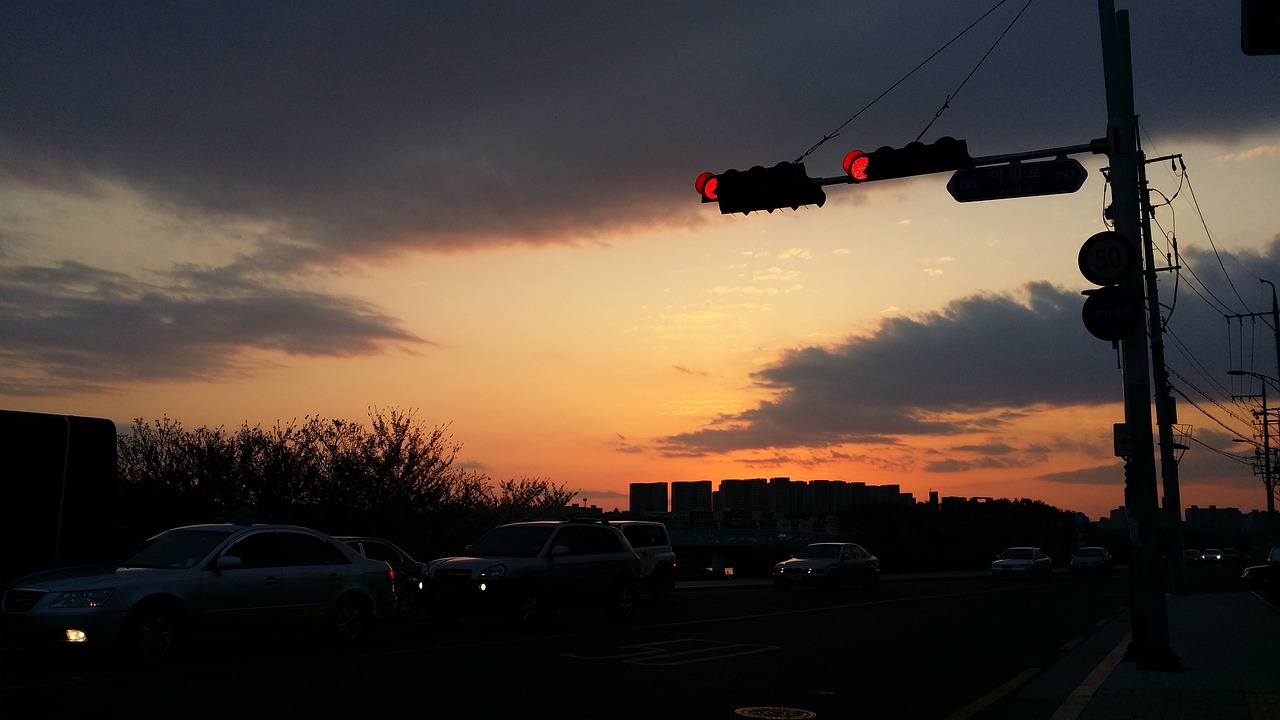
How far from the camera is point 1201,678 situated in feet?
38.5

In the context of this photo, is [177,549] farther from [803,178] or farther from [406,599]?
[803,178]

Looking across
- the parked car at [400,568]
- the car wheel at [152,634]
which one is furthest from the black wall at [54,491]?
the parked car at [400,568]

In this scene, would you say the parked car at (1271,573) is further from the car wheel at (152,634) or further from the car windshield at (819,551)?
the car wheel at (152,634)

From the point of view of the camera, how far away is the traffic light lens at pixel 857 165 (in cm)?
1347

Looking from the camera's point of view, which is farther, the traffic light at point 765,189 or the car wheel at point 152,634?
the traffic light at point 765,189

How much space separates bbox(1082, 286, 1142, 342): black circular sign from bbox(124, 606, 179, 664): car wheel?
11401 mm

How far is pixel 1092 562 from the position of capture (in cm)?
5303

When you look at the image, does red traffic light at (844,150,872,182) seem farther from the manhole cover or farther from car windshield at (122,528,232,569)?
car windshield at (122,528,232,569)

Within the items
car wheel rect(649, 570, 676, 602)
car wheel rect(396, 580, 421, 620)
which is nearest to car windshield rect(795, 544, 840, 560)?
car wheel rect(649, 570, 676, 602)

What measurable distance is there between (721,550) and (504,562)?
48.9 m

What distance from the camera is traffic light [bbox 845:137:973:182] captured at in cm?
1299

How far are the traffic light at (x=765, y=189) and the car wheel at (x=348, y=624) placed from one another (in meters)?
7.36

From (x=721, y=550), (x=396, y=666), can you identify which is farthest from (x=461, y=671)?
(x=721, y=550)

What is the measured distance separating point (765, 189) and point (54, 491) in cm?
1023
